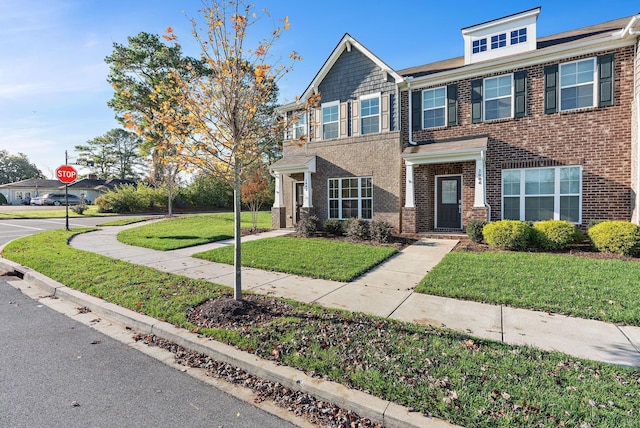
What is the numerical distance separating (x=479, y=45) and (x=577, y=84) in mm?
4039

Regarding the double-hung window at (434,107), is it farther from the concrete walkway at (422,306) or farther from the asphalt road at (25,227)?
the asphalt road at (25,227)

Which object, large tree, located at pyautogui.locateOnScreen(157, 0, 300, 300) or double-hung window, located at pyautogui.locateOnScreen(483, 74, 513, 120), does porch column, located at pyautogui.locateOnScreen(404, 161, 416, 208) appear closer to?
double-hung window, located at pyautogui.locateOnScreen(483, 74, 513, 120)

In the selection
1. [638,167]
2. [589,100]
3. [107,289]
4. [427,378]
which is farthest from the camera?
[589,100]

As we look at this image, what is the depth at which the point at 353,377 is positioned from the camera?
3021mm

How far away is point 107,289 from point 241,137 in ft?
13.1

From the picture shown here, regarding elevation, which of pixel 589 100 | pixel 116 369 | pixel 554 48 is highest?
pixel 554 48

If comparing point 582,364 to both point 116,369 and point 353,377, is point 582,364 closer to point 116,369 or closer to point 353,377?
point 353,377

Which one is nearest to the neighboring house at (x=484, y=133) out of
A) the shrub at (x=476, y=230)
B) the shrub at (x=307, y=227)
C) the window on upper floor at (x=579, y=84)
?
the window on upper floor at (x=579, y=84)

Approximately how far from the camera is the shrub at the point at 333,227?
12.9 metres

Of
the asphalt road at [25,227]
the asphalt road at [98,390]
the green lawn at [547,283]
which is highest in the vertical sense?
the asphalt road at [25,227]

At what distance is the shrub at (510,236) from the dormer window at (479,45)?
7.55 m

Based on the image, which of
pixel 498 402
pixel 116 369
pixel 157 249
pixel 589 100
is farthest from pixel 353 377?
pixel 589 100

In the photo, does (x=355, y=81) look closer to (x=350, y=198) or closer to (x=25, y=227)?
(x=350, y=198)

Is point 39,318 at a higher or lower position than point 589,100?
lower
